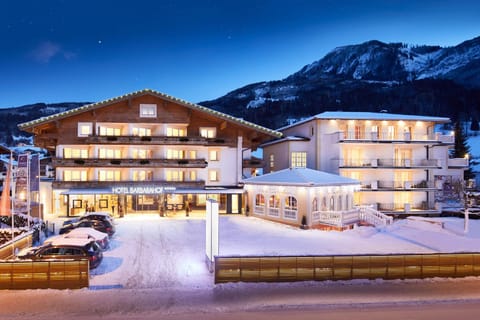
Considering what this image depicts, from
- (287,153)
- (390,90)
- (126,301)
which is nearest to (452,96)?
(390,90)

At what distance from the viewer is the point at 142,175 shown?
36.7 meters

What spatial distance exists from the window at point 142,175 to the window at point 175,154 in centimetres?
241

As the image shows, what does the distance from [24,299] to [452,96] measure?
527 ft

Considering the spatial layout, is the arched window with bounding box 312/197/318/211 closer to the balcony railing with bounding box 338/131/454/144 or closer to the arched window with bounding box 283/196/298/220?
the arched window with bounding box 283/196/298/220

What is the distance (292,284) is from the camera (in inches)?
579

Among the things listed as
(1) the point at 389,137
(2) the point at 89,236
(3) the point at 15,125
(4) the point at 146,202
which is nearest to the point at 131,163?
(4) the point at 146,202

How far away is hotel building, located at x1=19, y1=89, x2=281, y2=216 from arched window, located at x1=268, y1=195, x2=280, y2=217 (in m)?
3.87

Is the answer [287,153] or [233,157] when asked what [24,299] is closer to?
[233,157]

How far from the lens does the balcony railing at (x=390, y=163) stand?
39000 mm

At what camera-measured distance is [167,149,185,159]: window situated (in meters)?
37.5

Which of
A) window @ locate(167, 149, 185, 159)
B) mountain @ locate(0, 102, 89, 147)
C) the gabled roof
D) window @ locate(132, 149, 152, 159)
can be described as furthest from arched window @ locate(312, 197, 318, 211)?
mountain @ locate(0, 102, 89, 147)

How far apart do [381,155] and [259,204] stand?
605 inches

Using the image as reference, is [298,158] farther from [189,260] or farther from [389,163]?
[189,260]

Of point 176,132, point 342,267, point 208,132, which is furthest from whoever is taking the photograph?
point 208,132
